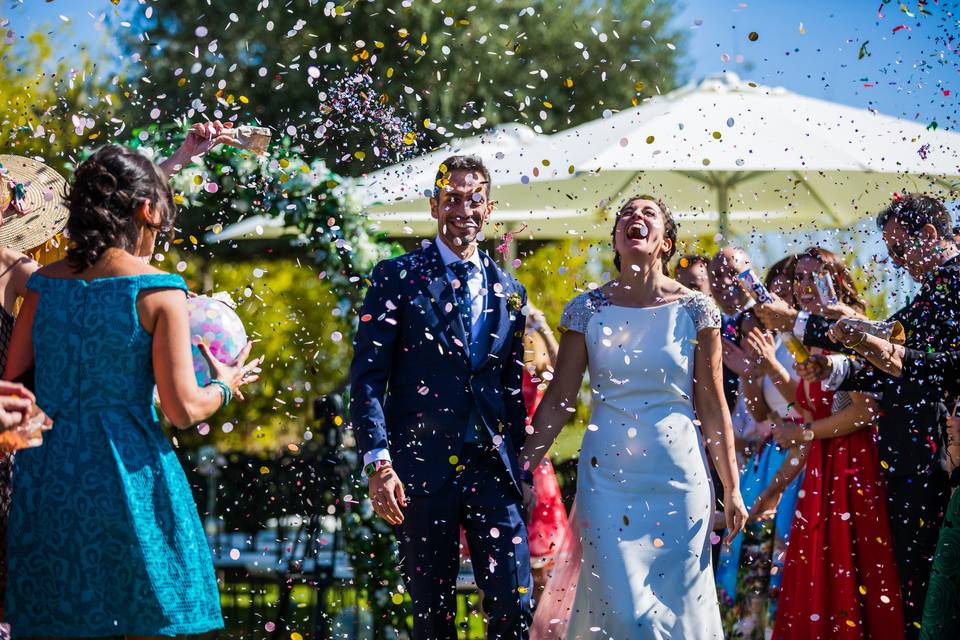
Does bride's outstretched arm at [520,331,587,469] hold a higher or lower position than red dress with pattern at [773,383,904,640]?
higher

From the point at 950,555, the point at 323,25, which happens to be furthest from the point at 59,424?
the point at 323,25

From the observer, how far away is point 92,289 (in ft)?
9.85

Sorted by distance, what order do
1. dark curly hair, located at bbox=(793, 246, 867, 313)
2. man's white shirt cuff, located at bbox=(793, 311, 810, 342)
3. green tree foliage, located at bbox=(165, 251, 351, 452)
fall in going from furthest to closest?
green tree foliage, located at bbox=(165, 251, 351, 452), dark curly hair, located at bbox=(793, 246, 867, 313), man's white shirt cuff, located at bbox=(793, 311, 810, 342)

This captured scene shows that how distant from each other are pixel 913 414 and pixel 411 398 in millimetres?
2031

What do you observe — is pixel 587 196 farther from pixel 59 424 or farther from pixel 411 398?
pixel 59 424

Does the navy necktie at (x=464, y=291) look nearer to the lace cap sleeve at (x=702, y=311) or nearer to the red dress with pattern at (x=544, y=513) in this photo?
the lace cap sleeve at (x=702, y=311)

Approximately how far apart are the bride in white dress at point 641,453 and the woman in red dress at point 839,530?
0.95m

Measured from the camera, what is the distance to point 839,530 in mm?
4812

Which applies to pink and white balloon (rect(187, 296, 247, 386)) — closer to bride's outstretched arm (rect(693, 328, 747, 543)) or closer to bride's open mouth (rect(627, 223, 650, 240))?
bride's open mouth (rect(627, 223, 650, 240))

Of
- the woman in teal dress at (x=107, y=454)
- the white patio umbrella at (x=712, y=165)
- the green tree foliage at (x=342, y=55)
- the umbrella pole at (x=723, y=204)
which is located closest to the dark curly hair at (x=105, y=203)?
the woman in teal dress at (x=107, y=454)

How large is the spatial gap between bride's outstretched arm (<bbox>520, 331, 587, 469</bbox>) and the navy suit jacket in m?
0.08

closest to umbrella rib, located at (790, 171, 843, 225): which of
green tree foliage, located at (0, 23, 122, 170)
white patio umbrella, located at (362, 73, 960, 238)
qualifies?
white patio umbrella, located at (362, 73, 960, 238)

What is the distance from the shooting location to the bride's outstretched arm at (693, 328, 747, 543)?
4.07 m

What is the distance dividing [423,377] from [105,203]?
1.28 m
